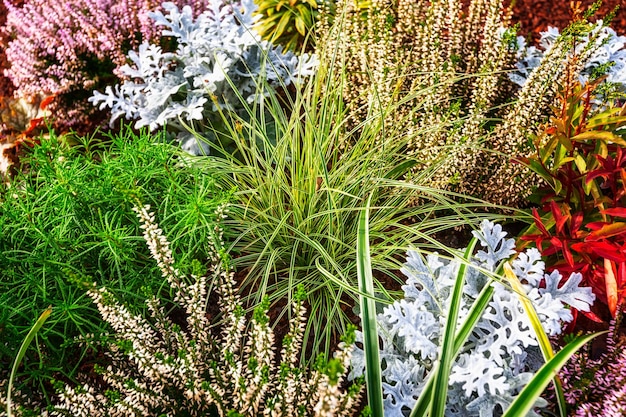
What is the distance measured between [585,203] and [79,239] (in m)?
2.03

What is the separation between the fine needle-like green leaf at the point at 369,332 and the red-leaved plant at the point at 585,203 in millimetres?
739

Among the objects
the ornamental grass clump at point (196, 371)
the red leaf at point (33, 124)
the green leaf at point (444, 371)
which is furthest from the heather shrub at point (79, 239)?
the red leaf at point (33, 124)

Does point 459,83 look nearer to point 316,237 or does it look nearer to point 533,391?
point 316,237

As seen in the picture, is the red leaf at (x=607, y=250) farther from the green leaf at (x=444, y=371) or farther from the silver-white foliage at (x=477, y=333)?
the green leaf at (x=444, y=371)

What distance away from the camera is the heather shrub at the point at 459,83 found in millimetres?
2436

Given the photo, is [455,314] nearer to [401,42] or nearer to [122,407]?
[122,407]

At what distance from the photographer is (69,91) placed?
3.34 metres

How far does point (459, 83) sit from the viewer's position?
2795 millimetres

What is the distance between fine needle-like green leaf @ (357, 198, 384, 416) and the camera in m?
1.58

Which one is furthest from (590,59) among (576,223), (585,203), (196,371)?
(196,371)

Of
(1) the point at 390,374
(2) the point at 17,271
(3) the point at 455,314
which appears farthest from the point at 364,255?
(2) the point at 17,271

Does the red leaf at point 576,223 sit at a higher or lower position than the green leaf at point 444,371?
higher

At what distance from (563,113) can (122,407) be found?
1875 millimetres

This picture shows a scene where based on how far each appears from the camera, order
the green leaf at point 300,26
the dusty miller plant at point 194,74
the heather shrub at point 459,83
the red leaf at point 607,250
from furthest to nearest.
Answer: the green leaf at point 300,26 → the dusty miller plant at point 194,74 → the heather shrub at point 459,83 → the red leaf at point 607,250
